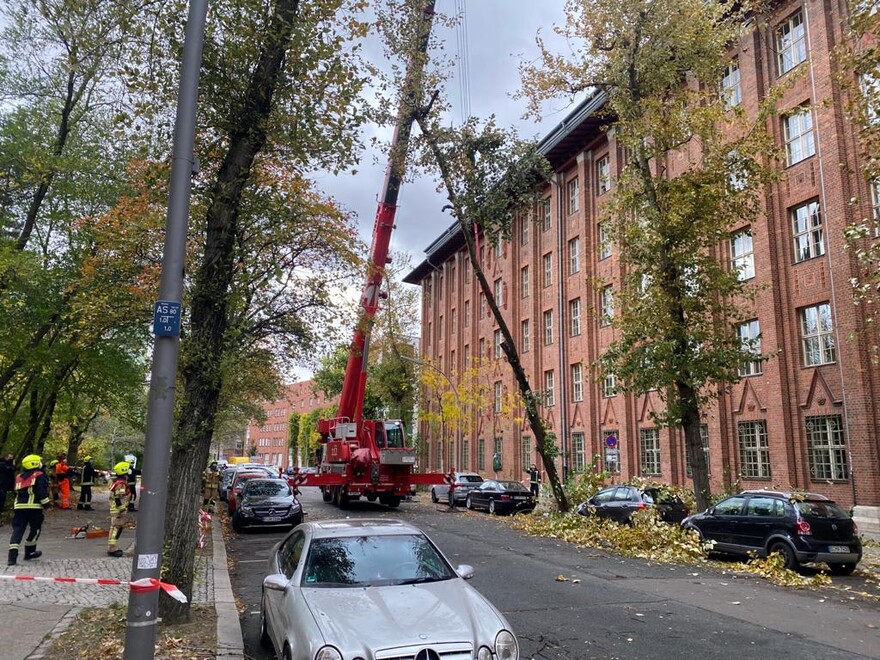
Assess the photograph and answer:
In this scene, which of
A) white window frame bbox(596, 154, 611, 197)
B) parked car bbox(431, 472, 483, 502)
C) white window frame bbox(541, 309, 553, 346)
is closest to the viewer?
parked car bbox(431, 472, 483, 502)

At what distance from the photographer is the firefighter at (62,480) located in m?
20.8

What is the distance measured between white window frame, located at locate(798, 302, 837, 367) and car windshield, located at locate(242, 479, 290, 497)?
648 inches

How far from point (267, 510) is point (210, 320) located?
11098mm

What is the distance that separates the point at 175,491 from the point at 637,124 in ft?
48.7

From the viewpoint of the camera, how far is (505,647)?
4660 mm

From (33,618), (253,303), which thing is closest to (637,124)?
(253,303)

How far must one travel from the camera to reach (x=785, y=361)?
829 inches

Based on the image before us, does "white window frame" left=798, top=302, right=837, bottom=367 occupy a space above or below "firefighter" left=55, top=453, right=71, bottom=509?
above

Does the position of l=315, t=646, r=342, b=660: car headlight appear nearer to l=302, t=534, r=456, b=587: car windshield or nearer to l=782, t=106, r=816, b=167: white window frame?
l=302, t=534, r=456, b=587: car windshield

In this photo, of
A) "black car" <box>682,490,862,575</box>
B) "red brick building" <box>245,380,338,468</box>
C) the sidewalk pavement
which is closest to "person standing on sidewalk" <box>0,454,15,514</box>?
the sidewalk pavement

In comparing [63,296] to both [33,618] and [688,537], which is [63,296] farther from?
[688,537]

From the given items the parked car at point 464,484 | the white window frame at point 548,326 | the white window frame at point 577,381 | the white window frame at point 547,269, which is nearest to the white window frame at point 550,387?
the white window frame at point 548,326

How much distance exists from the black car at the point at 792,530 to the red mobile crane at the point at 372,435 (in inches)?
434

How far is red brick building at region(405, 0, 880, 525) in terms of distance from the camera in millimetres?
18828
